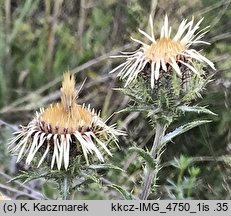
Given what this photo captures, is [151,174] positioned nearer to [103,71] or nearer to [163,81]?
[163,81]

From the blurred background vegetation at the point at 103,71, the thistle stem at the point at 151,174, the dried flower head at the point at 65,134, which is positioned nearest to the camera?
the dried flower head at the point at 65,134

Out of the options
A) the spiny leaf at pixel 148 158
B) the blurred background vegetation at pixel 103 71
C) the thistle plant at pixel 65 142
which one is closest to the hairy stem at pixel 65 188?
the thistle plant at pixel 65 142

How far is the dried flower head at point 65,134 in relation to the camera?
3.57ft

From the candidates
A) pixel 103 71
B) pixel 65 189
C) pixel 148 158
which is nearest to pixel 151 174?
pixel 148 158

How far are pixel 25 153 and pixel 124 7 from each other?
1.13 m

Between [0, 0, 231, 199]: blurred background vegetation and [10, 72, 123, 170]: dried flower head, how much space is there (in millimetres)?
637

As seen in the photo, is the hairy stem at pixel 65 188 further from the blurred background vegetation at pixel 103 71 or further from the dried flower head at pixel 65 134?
the blurred background vegetation at pixel 103 71

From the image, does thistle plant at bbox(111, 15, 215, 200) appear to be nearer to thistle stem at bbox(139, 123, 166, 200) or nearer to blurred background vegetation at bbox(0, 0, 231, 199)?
thistle stem at bbox(139, 123, 166, 200)

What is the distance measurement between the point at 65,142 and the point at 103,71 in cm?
104

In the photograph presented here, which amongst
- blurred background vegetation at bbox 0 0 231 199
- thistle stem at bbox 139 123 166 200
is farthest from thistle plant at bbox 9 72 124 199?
blurred background vegetation at bbox 0 0 231 199

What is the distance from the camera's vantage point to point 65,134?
1.11 m

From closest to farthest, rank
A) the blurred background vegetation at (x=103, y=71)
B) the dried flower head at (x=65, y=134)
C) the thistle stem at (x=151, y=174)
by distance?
the dried flower head at (x=65, y=134) < the thistle stem at (x=151, y=174) < the blurred background vegetation at (x=103, y=71)

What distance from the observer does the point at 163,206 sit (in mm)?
1124

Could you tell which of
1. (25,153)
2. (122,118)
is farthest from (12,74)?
(25,153)
